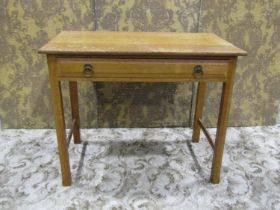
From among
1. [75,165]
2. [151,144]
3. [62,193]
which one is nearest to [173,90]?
[151,144]

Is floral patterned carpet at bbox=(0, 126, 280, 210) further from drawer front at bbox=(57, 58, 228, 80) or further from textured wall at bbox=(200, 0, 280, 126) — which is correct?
drawer front at bbox=(57, 58, 228, 80)

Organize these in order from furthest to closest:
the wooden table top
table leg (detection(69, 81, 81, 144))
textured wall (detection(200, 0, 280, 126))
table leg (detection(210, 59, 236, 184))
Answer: textured wall (detection(200, 0, 280, 126)) → table leg (detection(69, 81, 81, 144)) → table leg (detection(210, 59, 236, 184)) → the wooden table top

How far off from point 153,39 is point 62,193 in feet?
3.18

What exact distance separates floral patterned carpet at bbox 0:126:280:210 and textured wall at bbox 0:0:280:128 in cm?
13

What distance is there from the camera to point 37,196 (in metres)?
1.43

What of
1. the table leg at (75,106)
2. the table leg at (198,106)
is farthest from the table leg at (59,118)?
the table leg at (198,106)

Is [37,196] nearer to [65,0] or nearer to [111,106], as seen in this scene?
[111,106]

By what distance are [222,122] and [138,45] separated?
59 cm

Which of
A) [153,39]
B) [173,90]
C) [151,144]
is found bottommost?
[151,144]

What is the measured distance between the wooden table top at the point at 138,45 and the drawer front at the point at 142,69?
5 cm

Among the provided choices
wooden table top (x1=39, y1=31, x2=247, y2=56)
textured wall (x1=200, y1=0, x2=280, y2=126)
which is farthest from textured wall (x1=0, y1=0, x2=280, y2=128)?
wooden table top (x1=39, y1=31, x2=247, y2=56)

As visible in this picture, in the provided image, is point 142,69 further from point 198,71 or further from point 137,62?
point 198,71

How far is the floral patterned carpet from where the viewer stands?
1.42 metres

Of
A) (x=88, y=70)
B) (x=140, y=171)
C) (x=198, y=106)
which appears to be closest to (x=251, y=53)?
(x=198, y=106)
